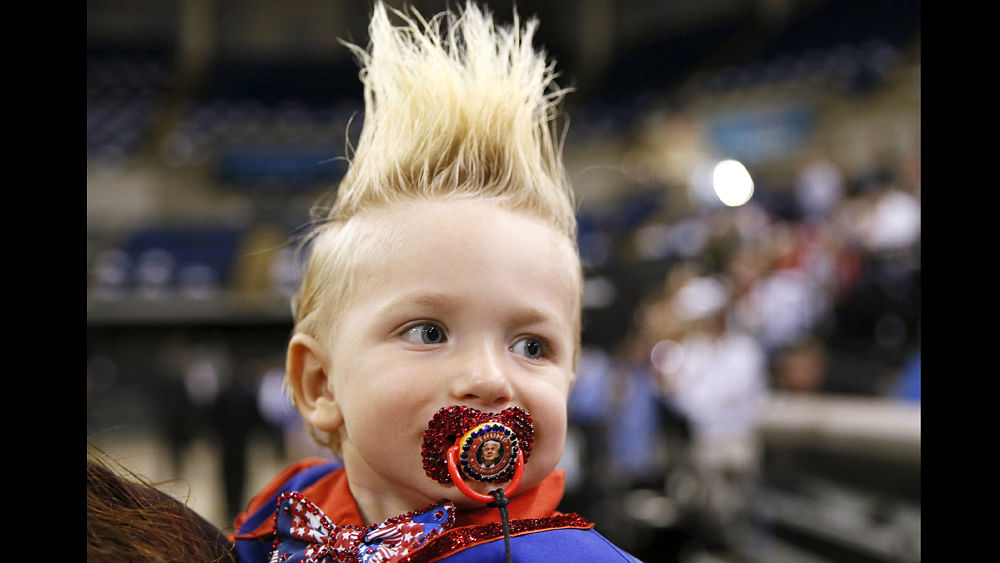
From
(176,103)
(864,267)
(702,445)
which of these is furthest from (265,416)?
(176,103)

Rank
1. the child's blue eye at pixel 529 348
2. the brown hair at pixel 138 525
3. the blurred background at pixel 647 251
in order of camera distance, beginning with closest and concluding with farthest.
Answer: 1. the brown hair at pixel 138 525
2. the child's blue eye at pixel 529 348
3. the blurred background at pixel 647 251

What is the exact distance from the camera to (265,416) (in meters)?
6.11

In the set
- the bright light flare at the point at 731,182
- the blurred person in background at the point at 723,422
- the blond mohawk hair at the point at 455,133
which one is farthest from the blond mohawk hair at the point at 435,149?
the bright light flare at the point at 731,182

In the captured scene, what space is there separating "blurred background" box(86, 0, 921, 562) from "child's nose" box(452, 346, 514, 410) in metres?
0.29

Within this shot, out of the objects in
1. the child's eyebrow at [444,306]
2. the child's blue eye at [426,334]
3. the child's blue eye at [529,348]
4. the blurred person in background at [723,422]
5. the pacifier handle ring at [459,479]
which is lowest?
the blurred person in background at [723,422]

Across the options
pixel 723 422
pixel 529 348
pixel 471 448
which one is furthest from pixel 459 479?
pixel 723 422

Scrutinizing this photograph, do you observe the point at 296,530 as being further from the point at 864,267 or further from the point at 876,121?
the point at 876,121

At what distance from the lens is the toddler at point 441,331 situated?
0.65 meters

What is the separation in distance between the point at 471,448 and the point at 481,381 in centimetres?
5

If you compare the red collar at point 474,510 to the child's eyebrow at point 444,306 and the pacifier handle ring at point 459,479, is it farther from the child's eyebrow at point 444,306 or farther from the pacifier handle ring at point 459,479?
the child's eyebrow at point 444,306

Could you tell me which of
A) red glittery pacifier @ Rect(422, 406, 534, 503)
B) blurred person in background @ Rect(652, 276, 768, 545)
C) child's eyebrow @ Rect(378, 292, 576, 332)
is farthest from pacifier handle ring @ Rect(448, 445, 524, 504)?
blurred person in background @ Rect(652, 276, 768, 545)

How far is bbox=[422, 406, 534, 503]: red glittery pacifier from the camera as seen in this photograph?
0.64m

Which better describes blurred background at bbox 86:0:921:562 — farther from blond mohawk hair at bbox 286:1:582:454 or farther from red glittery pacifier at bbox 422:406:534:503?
red glittery pacifier at bbox 422:406:534:503
